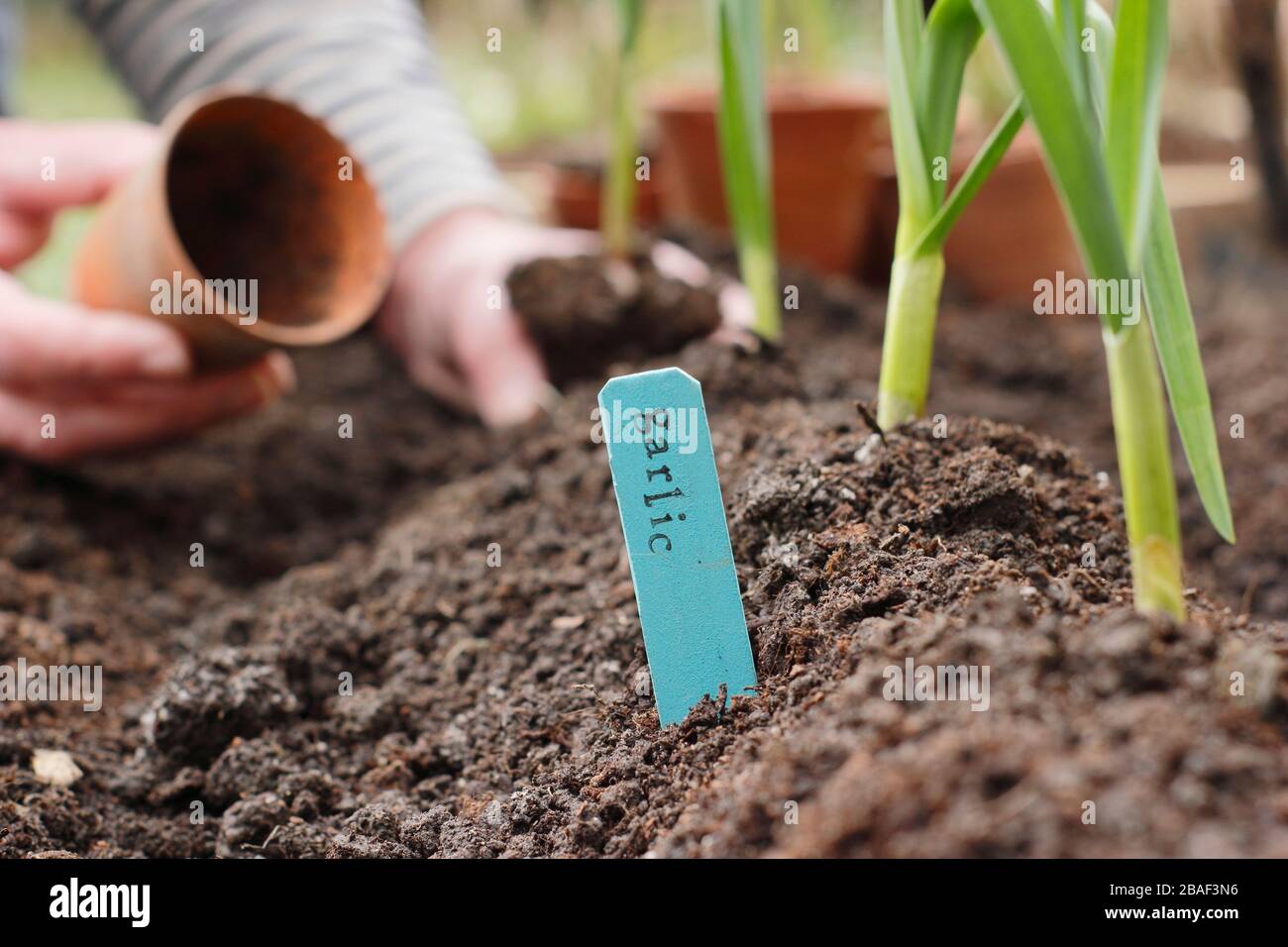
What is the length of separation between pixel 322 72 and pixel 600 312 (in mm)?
669

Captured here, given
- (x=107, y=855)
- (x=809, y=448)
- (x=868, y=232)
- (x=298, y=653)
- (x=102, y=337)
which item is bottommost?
(x=107, y=855)

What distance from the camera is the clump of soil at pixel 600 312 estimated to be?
1495 mm

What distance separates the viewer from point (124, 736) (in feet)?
3.13

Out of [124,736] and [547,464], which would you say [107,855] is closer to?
[124,736]

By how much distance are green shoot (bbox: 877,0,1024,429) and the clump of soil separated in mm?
657

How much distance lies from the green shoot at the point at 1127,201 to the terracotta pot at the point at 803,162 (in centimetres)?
149

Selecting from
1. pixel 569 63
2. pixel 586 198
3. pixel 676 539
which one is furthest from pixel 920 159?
pixel 569 63

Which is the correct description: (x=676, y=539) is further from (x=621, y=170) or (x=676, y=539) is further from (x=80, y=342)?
(x=621, y=170)

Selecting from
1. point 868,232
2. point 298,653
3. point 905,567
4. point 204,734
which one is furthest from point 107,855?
point 868,232

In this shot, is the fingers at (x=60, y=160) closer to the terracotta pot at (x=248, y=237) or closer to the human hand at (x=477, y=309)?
the terracotta pot at (x=248, y=237)

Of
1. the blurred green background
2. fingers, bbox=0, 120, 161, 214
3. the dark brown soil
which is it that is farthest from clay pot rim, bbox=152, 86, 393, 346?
the blurred green background

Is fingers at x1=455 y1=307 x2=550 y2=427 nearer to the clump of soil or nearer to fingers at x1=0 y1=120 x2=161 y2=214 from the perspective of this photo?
the clump of soil

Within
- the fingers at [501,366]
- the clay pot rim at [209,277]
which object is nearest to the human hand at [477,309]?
the fingers at [501,366]
